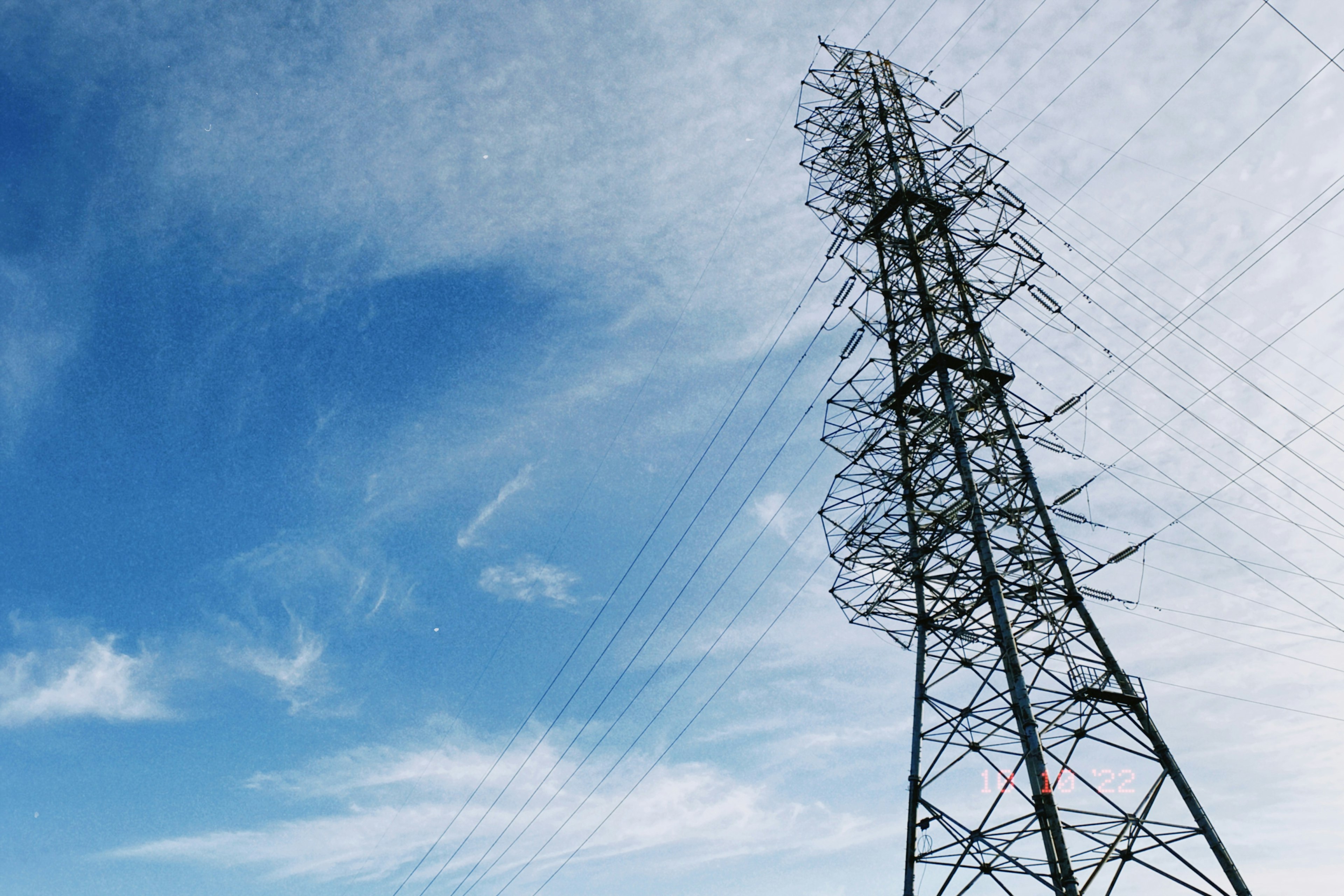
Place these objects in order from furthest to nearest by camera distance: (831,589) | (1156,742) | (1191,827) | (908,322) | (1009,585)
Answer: (908,322) → (831,589) → (1009,585) → (1156,742) → (1191,827)

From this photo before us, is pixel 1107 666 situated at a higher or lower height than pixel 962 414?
lower

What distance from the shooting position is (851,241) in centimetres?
2333

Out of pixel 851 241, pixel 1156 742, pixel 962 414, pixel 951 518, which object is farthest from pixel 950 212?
pixel 1156 742

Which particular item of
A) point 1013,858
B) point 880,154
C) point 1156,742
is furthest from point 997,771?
point 880,154

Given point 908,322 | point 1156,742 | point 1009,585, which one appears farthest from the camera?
point 908,322

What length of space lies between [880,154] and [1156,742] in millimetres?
18194

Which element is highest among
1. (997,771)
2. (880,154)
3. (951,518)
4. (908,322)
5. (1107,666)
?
(880,154)

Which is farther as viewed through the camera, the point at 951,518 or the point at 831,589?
the point at 831,589

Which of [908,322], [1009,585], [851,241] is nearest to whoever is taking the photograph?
[1009,585]

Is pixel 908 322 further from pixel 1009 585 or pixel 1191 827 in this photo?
pixel 1191 827

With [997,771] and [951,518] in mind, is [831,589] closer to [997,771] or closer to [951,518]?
[951,518]

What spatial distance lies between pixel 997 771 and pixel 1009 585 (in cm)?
423

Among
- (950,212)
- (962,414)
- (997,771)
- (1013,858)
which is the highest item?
(950,212)

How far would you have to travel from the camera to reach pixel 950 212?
22641 millimetres
